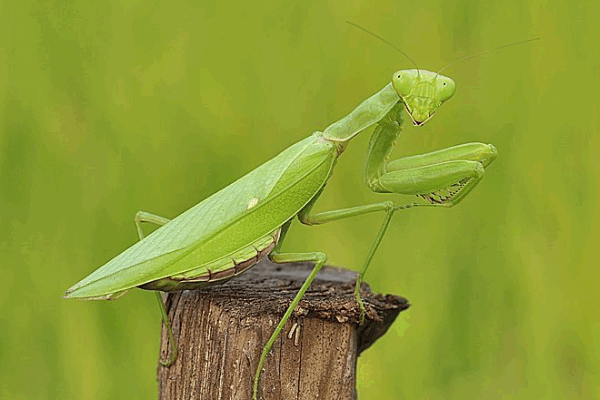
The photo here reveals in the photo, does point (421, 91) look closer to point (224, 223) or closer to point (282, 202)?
point (282, 202)

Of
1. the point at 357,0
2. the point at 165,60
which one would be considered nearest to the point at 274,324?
the point at 165,60

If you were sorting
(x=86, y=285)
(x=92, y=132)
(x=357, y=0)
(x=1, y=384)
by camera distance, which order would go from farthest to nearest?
(x=357, y=0) → (x=92, y=132) → (x=1, y=384) → (x=86, y=285)

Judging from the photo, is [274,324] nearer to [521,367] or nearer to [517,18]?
[521,367]

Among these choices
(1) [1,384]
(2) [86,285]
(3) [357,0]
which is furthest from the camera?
(3) [357,0]

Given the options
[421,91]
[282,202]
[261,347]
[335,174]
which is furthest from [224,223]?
[335,174]

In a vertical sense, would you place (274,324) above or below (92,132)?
below

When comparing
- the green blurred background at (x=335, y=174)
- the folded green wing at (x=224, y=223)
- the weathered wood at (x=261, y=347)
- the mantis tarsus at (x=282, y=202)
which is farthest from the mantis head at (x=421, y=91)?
the green blurred background at (x=335, y=174)

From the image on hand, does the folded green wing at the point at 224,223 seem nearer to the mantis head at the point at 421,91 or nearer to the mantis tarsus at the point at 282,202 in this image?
the mantis tarsus at the point at 282,202
